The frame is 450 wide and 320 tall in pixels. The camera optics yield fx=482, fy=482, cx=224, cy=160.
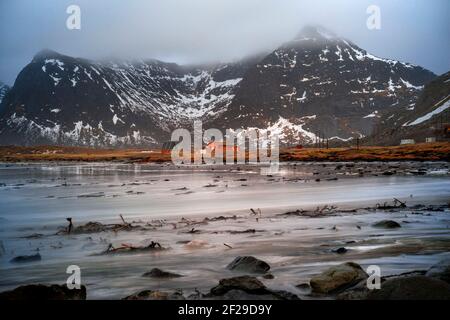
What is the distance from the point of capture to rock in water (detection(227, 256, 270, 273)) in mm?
12297

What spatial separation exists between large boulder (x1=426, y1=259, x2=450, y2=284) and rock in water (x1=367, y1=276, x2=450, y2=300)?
1142 millimetres

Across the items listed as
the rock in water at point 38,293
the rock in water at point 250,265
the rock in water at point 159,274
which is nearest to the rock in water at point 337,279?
the rock in water at point 250,265

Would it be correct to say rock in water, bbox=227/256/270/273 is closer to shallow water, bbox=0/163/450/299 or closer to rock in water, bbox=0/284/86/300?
shallow water, bbox=0/163/450/299

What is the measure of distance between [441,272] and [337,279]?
2.13 metres

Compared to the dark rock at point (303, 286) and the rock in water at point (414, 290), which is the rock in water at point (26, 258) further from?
the rock in water at point (414, 290)

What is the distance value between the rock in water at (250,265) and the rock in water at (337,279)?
1912mm

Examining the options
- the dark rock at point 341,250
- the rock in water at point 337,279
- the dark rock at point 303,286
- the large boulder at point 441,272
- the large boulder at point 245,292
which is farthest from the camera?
the dark rock at point 341,250

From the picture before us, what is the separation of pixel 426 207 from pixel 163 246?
1572 centimetres

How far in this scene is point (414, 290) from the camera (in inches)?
339

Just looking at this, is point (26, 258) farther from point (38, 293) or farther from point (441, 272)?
point (441, 272)

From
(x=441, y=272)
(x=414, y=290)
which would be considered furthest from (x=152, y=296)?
(x=441, y=272)

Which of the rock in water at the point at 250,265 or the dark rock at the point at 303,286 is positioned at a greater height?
the rock in water at the point at 250,265

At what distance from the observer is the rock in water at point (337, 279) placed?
33.9 ft
